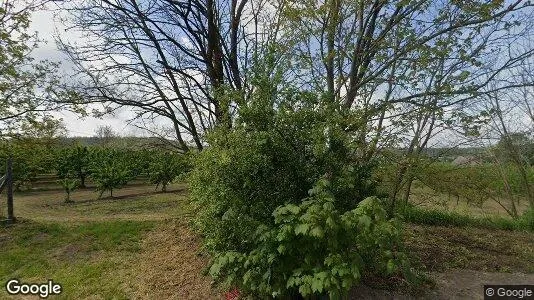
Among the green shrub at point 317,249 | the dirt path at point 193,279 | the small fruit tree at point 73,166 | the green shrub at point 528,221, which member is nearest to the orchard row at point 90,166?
the small fruit tree at point 73,166

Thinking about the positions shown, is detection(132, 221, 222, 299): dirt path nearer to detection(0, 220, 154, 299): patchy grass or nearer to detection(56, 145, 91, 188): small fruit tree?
detection(0, 220, 154, 299): patchy grass

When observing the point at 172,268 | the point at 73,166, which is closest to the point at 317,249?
the point at 172,268

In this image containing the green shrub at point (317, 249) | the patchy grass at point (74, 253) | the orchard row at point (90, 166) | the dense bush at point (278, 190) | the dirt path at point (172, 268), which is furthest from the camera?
the orchard row at point (90, 166)

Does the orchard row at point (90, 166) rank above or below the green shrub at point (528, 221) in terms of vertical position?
above

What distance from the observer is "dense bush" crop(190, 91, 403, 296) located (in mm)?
3363

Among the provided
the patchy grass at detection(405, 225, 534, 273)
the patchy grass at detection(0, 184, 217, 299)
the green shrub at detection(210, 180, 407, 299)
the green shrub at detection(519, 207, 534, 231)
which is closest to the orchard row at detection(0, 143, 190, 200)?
the patchy grass at detection(0, 184, 217, 299)

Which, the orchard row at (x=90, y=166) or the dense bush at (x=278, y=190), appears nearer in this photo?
the dense bush at (x=278, y=190)

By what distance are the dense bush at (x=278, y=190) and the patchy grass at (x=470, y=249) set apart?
242 cm

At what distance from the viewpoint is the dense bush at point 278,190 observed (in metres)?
3.36

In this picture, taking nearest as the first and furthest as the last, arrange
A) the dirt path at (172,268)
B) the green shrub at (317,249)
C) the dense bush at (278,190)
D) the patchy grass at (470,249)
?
the green shrub at (317,249), the dense bush at (278,190), the dirt path at (172,268), the patchy grass at (470,249)

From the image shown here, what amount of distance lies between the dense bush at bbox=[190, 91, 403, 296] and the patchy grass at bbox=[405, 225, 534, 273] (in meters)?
2.42

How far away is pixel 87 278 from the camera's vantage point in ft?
17.7

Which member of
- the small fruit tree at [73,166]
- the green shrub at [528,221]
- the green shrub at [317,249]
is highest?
the small fruit tree at [73,166]

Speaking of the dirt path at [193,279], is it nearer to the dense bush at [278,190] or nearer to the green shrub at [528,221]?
the dense bush at [278,190]
